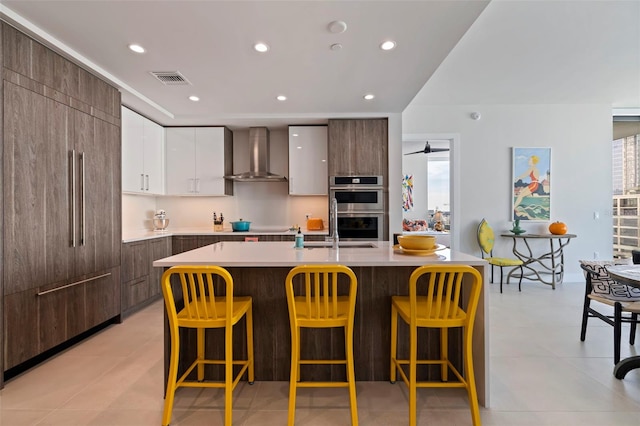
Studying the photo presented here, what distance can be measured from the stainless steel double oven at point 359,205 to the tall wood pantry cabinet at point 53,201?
106 inches

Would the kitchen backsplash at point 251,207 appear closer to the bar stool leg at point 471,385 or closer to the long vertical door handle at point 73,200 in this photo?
the long vertical door handle at point 73,200

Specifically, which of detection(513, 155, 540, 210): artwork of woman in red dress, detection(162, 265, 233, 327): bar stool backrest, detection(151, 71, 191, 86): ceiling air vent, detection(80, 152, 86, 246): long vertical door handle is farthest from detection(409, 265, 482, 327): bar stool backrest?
detection(513, 155, 540, 210): artwork of woman in red dress

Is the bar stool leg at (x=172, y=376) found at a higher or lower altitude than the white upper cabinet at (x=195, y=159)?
lower

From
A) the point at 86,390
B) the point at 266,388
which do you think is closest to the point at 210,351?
the point at 266,388

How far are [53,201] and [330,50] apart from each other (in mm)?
2583

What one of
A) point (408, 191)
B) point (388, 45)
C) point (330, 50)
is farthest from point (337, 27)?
point (408, 191)

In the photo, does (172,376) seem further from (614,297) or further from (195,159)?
(195,159)

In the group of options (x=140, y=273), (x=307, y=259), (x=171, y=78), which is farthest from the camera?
(x=140, y=273)

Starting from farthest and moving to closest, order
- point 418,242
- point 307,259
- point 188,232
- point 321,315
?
1. point 188,232
2. point 418,242
3. point 307,259
4. point 321,315

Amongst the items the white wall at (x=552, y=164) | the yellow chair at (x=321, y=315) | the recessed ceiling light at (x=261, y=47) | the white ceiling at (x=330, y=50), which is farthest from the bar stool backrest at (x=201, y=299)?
the white wall at (x=552, y=164)

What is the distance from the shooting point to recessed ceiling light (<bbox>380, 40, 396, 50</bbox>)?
8.09 feet

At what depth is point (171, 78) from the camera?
3.14 meters

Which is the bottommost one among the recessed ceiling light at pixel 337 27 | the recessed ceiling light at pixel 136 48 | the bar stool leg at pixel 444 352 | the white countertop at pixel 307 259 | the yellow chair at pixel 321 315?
the bar stool leg at pixel 444 352

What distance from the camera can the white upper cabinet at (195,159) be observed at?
4676 millimetres
